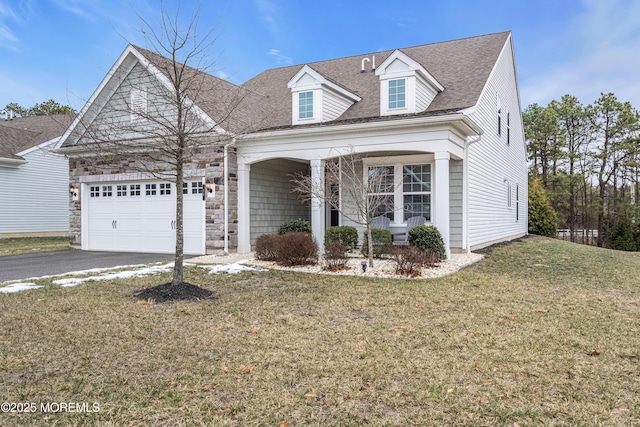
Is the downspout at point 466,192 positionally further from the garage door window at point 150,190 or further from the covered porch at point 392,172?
the garage door window at point 150,190

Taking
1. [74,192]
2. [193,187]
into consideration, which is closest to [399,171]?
[193,187]

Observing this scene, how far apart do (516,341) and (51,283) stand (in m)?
7.68

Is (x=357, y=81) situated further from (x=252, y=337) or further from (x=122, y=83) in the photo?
(x=252, y=337)

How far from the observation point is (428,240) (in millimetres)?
10539

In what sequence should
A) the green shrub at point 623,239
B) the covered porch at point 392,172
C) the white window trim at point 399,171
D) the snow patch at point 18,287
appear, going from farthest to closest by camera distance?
the green shrub at point 623,239, the white window trim at point 399,171, the covered porch at point 392,172, the snow patch at point 18,287

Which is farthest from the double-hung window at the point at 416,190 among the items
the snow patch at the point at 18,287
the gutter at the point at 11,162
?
Result: the gutter at the point at 11,162

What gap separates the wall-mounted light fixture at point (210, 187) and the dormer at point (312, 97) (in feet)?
9.60

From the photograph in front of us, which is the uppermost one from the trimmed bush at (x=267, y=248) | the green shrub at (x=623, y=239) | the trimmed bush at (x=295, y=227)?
the trimmed bush at (x=295, y=227)

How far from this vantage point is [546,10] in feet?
60.2

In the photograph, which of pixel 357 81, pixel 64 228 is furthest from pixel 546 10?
pixel 64 228

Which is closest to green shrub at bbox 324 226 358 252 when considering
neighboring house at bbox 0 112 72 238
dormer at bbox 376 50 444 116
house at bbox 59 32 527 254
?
house at bbox 59 32 527 254

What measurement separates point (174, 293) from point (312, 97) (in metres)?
7.75

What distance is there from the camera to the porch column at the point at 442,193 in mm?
10781

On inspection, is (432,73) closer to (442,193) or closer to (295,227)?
(442,193)
